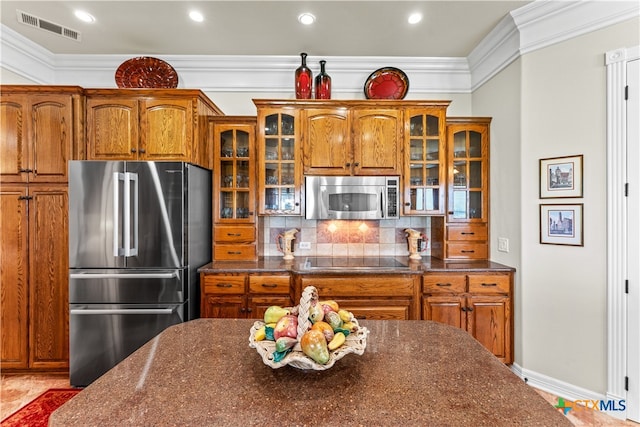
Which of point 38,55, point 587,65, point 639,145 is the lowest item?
point 639,145

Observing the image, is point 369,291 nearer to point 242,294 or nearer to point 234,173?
point 242,294

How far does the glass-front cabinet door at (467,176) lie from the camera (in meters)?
2.95

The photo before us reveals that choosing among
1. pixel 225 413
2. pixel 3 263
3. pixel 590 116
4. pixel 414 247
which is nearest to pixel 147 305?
pixel 3 263

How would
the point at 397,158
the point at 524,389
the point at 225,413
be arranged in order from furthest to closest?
the point at 397,158 < the point at 524,389 < the point at 225,413

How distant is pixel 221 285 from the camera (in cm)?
263

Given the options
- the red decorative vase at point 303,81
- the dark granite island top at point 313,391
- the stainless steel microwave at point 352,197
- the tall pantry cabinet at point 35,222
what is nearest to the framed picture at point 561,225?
the stainless steel microwave at point 352,197

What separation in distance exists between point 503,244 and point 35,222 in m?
3.97

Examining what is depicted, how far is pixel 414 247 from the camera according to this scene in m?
3.05

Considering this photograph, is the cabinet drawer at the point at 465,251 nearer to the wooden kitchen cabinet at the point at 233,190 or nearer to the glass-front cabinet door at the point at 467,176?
the glass-front cabinet door at the point at 467,176

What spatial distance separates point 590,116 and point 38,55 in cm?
481

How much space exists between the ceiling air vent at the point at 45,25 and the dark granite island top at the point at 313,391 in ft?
9.87

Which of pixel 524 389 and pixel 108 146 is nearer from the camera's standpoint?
pixel 524 389

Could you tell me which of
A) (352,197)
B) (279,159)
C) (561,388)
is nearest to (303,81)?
(279,159)

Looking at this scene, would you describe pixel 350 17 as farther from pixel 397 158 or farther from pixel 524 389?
pixel 524 389
